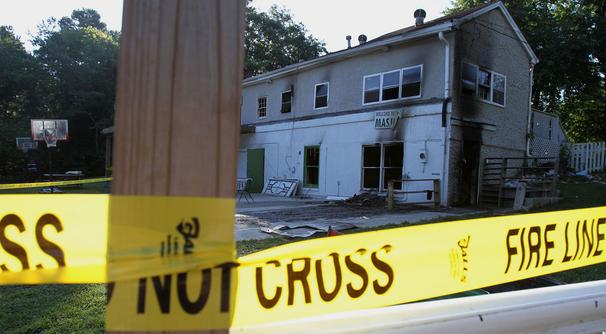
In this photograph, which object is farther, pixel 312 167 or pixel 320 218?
pixel 312 167

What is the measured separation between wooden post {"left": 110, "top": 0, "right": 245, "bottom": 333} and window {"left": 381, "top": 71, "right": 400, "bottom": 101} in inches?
590

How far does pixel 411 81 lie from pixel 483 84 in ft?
8.45

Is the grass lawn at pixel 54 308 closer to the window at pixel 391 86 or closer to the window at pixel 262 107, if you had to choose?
the window at pixel 391 86

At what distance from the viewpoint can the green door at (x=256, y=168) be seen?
20.6 m

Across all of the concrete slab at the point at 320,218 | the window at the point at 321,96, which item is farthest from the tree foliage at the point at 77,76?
the concrete slab at the point at 320,218

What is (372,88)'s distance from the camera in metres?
16.1

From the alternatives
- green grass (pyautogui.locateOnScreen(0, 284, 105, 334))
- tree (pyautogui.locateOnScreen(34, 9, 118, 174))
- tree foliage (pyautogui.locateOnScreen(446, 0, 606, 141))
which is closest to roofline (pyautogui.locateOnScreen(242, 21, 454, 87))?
A: green grass (pyautogui.locateOnScreen(0, 284, 105, 334))

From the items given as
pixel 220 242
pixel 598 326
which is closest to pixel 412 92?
pixel 598 326

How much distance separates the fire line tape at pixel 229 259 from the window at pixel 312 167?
15.2 metres

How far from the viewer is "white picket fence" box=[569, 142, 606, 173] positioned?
65.6ft

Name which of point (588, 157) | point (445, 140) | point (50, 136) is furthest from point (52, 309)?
point (50, 136)

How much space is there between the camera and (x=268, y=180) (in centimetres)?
1995

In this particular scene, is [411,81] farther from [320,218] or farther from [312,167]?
[320,218]

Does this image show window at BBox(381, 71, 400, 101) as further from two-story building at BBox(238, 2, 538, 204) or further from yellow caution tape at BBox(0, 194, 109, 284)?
yellow caution tape at BBox(0, 194, 109, 284)
